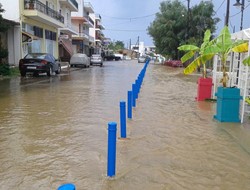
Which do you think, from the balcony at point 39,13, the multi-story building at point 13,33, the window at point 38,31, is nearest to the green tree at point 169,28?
the balcony at point 39,13

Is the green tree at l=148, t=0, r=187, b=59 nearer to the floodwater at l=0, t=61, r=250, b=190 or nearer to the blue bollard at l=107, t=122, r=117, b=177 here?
the floodwater at l=0, t=61, r=250, b=190

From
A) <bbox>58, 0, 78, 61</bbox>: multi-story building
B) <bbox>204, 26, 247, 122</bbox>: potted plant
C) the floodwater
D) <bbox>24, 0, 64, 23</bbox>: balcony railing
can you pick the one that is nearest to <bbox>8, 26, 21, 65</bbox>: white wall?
<bbox>24, 0, 64, 23</bbox>: balcony railing

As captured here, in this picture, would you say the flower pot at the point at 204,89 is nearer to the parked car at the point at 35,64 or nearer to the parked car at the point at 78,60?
the parked car at the point at 35,64

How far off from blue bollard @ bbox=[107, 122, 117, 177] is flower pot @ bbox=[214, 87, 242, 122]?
4.69 metres

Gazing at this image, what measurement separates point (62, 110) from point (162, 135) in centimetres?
399

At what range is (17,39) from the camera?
91.1 ft

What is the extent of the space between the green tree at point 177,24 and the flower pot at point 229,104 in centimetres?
4230

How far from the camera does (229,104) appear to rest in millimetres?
8617

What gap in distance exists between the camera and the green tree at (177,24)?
5175cm

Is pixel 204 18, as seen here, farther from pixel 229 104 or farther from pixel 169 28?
pixel 229 104

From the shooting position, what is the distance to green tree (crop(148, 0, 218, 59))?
51750 mm

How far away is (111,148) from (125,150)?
156cm

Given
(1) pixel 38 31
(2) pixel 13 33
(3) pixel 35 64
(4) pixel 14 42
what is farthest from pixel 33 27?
(3) pixel 35 64

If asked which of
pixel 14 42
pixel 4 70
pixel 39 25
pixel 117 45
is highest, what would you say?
pixel 117 45
